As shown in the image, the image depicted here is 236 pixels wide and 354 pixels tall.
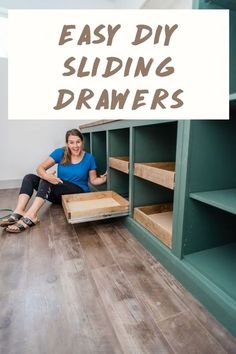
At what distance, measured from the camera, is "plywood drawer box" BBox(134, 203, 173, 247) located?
941 mm

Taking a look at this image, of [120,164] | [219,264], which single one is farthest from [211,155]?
[120,164]

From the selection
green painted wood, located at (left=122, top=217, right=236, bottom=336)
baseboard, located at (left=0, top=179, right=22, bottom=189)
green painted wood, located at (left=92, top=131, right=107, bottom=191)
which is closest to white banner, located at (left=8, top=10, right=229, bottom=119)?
green painted wood, located at (left=92, top=131, right=107, bottom=191)

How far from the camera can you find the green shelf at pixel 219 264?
692mm

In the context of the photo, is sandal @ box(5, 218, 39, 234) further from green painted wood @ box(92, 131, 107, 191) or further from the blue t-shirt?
green painted wood @ box(92, 131, 107, 191)

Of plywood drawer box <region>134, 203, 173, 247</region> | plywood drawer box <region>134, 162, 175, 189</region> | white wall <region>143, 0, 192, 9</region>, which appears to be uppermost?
white wall <region>143, 0, 192, 9</region>

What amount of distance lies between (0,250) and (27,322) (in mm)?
509

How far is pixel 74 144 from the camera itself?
1539 millimetres

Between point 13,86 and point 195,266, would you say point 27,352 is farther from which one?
point 13,86

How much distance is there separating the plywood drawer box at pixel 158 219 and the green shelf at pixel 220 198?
9.2 inches

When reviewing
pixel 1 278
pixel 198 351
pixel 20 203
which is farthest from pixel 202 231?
pixel 20 203

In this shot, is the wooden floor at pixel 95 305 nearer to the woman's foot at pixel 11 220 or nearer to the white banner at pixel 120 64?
the woman's foot at pixel 11 220

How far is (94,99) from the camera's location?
1750mm

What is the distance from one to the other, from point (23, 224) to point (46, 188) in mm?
267

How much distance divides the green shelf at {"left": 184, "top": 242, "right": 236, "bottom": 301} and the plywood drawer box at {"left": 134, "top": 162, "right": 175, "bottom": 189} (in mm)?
295
